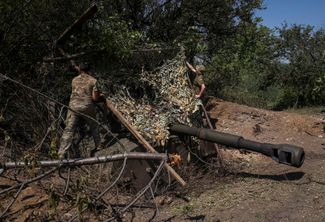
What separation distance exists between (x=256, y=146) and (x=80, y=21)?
3553 millimetres

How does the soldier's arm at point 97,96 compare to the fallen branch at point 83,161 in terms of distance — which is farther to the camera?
the soldier's arm at point 97,96

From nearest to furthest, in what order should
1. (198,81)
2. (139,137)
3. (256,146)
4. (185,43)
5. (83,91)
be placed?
(256,146) → (139,137) → (83,91) → (198,81) → (185,43)

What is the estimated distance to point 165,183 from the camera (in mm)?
7312

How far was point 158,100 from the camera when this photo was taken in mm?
8453

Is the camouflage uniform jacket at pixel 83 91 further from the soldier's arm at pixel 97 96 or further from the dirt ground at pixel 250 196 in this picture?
the dirt ground at pixel 250 196

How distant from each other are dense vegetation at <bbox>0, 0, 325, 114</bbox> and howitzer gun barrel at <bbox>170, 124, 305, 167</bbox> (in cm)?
222

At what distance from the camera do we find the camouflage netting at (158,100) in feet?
25.1

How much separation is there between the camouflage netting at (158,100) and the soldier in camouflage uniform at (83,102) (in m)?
0.37

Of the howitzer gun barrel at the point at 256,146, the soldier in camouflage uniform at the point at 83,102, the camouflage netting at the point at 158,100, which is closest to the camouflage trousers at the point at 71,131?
the soldier in camouflage uniform at the point at 83,102

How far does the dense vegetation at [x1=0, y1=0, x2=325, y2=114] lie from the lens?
28.2 ft

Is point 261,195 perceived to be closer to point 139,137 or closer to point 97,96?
point 139,137

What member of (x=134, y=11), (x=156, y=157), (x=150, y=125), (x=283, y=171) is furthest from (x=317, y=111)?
(x=156, y=157)

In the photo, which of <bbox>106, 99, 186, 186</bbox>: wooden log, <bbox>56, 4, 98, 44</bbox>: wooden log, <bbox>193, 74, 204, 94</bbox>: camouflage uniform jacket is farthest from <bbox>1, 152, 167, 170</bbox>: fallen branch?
<bbox>193, 74, 204, 94</bbox>: camouflage uniform jacket

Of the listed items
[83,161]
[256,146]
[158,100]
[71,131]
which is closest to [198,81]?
[158,100]
